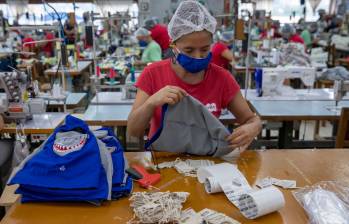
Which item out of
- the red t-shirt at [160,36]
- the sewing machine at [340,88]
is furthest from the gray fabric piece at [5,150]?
the red t-shirt at [160,36]

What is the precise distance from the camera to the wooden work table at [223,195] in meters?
1.01

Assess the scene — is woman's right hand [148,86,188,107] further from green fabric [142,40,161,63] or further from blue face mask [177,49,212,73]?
green fabric [142,40,161,63]

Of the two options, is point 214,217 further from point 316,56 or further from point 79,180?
point 316,56

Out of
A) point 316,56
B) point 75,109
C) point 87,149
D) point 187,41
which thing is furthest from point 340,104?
point 316,56

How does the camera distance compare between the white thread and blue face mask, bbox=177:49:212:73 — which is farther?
blue face mask, bbox=177:49:212:73

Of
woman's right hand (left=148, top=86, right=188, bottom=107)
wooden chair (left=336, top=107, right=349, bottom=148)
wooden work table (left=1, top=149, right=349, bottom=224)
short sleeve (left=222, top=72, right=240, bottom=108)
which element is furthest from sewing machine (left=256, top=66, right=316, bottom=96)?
woman's right hand (left=148, top=86, right=188, bottom=107)

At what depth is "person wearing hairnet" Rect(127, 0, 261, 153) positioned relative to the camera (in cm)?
142

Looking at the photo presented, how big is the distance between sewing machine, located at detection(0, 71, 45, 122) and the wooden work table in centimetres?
124

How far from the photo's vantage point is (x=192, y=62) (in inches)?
57.9

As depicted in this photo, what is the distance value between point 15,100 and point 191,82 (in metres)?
1.37

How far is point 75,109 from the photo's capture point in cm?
319

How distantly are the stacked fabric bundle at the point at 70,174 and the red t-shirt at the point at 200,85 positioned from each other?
48 cm

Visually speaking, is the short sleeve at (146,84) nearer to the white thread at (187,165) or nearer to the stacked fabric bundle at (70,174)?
the white thread at (187,165)

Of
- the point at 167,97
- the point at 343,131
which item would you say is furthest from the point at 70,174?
the point at 343,131
